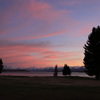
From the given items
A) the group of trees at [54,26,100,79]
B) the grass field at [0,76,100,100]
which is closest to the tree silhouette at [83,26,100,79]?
the group of trees at [54,26,100,79]

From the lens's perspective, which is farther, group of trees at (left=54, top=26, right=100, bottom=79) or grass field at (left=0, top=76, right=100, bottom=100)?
group of trees at (left=54, top=26, right=100, bottom=79)

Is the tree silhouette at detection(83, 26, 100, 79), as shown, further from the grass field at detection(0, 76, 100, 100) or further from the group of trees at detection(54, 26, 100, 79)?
the grass field at detection(0, 76, 100, 100)

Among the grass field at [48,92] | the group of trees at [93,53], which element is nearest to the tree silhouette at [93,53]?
the group of trees at [93,53]

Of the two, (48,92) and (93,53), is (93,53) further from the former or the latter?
(48,92)

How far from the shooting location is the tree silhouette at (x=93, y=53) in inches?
1607

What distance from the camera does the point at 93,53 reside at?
41.4 metres

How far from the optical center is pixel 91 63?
4156cm

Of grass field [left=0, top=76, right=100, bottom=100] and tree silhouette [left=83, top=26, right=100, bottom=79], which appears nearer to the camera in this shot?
grass field [left=0, top=76, right=100, bottom=100]

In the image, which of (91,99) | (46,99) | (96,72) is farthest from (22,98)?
(96,72)

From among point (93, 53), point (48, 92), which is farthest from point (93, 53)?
point (48, 92)

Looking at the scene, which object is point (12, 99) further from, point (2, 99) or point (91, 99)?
point (91, 99)

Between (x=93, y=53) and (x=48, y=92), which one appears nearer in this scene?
(x=48, y=92)

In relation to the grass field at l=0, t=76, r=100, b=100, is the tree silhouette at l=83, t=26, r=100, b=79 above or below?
above

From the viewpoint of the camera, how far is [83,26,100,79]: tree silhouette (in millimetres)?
40812
